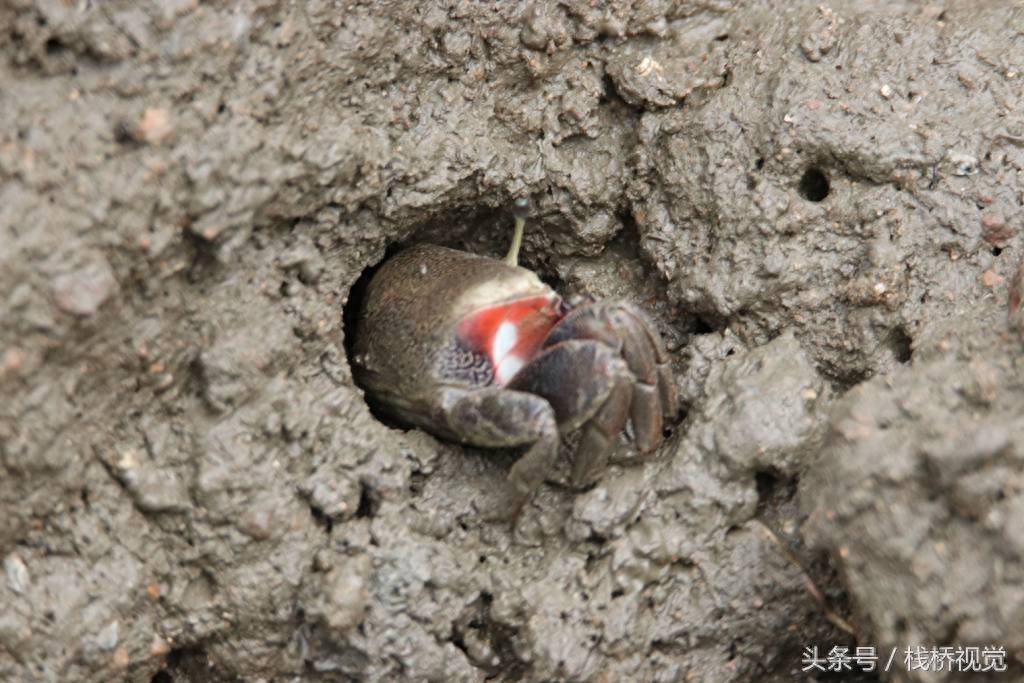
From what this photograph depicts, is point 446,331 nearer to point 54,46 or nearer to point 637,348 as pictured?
point 637,348

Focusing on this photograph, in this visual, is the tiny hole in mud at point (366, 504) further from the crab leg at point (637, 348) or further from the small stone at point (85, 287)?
the small stone at point (85, 287)

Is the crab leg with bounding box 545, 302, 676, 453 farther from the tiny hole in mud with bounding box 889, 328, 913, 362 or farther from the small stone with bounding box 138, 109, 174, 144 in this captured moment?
the small stone with bounding box 138, 109, 174, 144

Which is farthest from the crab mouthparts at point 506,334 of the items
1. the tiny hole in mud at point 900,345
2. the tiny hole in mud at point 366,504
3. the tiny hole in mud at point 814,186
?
the tiny hole in mud at point 900,345

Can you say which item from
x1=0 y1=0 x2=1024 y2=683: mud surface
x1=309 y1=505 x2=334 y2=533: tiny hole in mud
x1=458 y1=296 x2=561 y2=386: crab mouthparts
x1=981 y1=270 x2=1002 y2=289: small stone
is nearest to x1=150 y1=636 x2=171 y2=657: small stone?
x1=0 y1=0 x2=1024 y2=683: mud surface

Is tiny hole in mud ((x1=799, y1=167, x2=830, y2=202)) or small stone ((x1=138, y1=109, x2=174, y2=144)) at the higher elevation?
small stone ((x1=138, y1=109, x2=174, y2=144))

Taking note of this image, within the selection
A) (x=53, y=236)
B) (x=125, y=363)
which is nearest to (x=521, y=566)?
(x=125, y=363)

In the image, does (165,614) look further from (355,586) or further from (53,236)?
(53,236)
